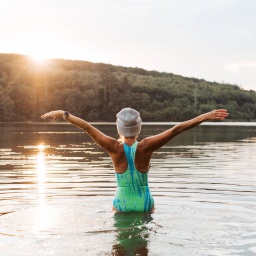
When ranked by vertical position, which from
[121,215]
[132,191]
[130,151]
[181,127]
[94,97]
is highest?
[94,97]

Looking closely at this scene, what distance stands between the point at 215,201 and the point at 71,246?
6.13 meters

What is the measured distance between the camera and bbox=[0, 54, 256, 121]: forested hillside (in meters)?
159

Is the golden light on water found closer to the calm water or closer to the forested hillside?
the calm water

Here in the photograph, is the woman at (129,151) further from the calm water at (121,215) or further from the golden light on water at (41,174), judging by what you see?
the golden light on water at (41,174)

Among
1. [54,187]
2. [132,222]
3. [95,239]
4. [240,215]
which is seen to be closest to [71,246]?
[95,239]

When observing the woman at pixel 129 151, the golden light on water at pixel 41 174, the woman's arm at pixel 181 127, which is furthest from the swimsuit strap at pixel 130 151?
the golden light on water at pixel 41 174

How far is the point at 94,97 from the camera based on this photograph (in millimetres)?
170875

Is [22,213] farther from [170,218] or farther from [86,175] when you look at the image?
[86,175]

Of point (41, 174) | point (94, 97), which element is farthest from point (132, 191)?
point (94, 97)

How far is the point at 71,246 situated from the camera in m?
8.81

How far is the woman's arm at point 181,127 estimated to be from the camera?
938 cm

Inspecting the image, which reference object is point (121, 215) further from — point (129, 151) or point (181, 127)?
point (181, 127)

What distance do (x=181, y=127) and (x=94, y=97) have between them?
162 meters

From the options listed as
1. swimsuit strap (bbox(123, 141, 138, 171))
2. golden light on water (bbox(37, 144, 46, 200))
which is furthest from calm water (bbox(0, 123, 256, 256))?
swimsuit strap (bbox(123, 141, 138, 171))
